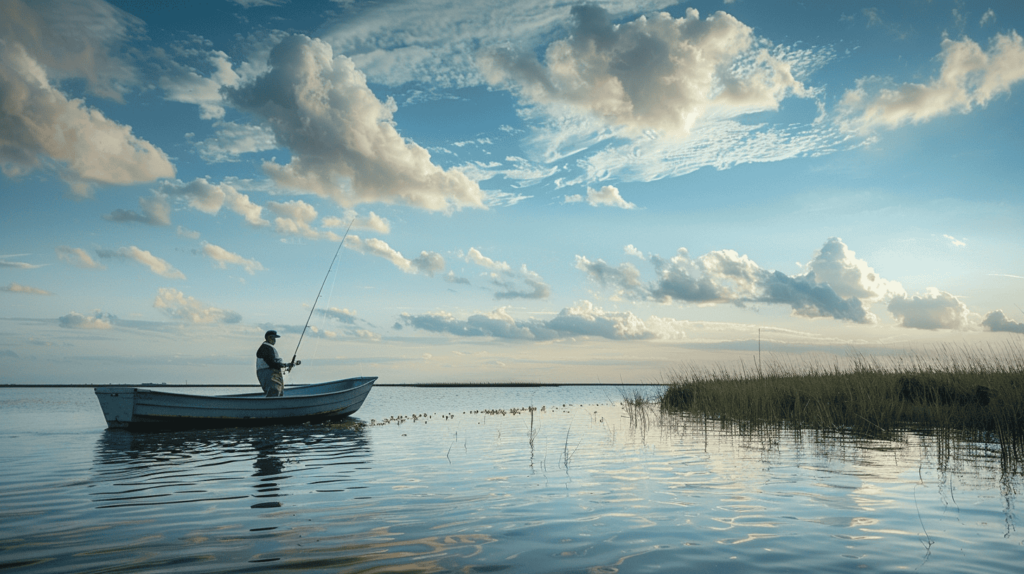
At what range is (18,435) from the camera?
18672 mm

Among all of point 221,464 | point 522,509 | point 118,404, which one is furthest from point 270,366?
point 522,509

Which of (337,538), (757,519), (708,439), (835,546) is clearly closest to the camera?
(835,546)

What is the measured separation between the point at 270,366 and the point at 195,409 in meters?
2.68

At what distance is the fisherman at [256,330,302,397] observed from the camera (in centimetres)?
2078

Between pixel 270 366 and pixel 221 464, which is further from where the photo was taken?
pixel 270 366

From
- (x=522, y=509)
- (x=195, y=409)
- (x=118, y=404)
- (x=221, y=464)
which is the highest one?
(x=118, y=404)

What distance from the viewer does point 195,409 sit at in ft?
63.2

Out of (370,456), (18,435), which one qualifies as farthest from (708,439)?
(18,435)

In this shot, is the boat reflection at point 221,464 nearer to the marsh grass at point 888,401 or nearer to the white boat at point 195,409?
the white boat at point 195,409

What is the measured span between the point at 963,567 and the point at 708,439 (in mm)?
10191

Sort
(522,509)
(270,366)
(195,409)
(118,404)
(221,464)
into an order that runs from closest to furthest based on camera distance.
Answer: (522,509) < (221,464) < (118,404) < (195,409) < (270,366)

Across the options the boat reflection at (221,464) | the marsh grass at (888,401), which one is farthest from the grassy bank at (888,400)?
the boat reflection at (221,464)

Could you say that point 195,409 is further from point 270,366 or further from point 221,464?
point 221,464

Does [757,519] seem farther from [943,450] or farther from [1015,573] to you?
[943,450]
